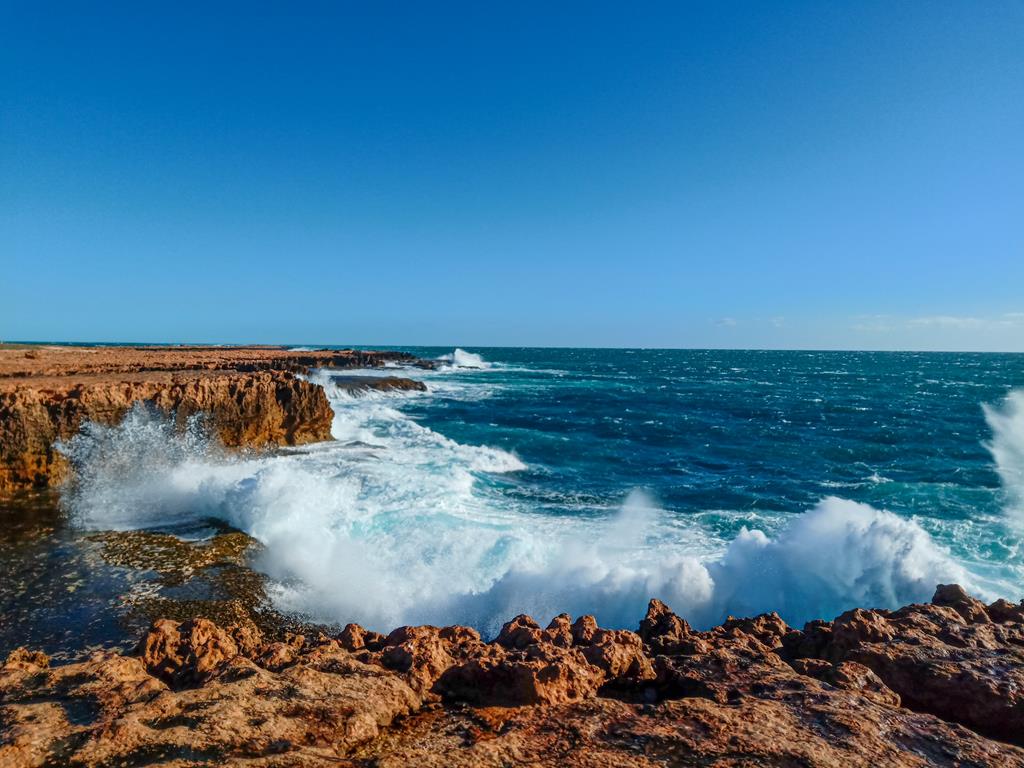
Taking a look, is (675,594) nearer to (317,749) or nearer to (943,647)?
(943,647)

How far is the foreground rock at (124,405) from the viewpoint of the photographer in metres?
13.1

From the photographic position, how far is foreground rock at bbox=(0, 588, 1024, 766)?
310cm

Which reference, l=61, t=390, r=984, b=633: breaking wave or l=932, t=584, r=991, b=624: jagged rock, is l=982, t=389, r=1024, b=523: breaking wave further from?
l=932, t=584, r=991, b=624: jagged rock

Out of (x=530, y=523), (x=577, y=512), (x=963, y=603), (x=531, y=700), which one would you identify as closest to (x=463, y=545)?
(x=530, y=523)

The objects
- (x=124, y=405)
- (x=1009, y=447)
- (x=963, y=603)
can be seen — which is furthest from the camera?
(x=1009, y=447)

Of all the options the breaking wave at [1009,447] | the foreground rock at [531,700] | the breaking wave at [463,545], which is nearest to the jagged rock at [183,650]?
the foreground rock at [531,700]

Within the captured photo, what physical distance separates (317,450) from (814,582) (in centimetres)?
1561

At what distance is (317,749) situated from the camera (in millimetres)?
3133

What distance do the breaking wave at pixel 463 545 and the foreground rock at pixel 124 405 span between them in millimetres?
542

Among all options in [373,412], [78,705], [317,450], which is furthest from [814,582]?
[373,412]

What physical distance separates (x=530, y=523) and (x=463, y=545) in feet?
8.32

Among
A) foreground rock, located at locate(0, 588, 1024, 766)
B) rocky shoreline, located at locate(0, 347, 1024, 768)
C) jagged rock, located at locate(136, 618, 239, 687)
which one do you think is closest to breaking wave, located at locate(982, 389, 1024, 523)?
rocky shoreline, located at locate(0, 347, 1024, 768)

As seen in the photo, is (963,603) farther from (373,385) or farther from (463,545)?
(373,385)

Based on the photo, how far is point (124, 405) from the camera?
15.1 metres
